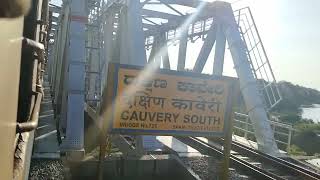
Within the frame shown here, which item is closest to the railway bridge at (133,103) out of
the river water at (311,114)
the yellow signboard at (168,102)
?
the yellow signboard at (168,102)

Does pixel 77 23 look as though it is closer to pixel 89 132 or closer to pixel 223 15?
pixel 223 15

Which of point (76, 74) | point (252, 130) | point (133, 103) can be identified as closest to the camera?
point (133, 103)

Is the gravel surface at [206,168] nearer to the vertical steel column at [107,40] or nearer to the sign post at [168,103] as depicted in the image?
the sign post at [168,103]

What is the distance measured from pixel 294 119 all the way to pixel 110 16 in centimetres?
3263

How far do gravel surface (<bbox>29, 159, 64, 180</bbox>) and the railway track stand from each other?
14.7 feet

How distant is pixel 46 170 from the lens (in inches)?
257

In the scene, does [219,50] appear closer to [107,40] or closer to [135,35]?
[107,40]

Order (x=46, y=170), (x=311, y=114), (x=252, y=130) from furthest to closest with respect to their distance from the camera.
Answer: (x=311, y=114), (x=252, y=130), (x=46, y=170)

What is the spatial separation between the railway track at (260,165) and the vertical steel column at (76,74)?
3.96 m

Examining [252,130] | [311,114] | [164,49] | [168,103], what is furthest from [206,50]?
[311,114]

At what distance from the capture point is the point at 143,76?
4.76 metres

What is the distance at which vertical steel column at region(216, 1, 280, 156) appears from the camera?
12117 millimetres

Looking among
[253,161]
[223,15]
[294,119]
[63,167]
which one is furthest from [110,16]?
[294,119]

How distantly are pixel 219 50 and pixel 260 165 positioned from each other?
4.89m
